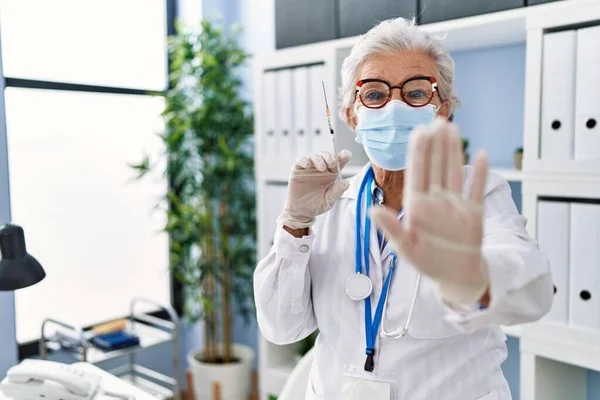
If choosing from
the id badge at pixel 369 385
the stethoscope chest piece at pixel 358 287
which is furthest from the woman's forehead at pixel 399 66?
the id badge at pixel 369 385

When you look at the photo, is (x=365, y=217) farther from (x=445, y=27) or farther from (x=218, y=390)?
(x=218, y=390)

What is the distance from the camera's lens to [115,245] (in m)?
2.88

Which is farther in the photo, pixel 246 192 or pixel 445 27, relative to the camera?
pixel 246 192

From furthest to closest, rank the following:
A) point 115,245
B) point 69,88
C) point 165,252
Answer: point 165,252
point 115,245
point 69,88

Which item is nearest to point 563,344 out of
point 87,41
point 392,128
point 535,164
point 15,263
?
point 535,164

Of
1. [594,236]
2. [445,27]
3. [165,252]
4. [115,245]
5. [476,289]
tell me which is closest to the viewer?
[476,289]

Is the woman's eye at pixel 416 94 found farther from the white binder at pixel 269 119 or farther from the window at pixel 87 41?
the window at pixel 87 41

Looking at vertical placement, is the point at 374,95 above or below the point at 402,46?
below

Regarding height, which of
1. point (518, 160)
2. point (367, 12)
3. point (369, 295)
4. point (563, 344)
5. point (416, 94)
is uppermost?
point (367, 12)

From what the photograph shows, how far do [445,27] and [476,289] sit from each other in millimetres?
1316

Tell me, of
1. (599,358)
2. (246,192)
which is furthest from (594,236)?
(246,192)

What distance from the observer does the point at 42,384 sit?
133cm

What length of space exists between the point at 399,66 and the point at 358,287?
46cm

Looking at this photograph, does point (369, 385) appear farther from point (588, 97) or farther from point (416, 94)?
point (588, 97)
